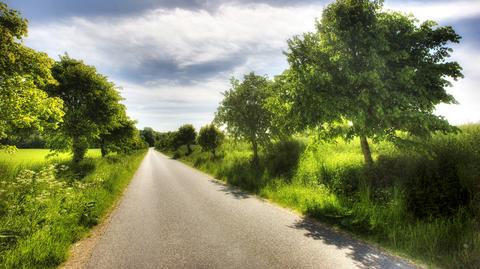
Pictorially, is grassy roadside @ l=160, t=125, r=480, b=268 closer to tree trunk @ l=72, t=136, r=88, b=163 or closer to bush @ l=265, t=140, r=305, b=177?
bush @ l=265, t=140, r=305, b=177

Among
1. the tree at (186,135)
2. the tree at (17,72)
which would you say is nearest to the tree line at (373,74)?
the tree at (17,72)

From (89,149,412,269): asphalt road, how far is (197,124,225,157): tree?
81.0 feet

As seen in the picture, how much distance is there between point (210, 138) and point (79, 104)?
17594 millimetres

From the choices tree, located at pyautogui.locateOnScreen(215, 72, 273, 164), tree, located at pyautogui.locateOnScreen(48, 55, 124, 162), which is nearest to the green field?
tree, located at pyautogui.locateOnScreen(48, 55, 124, 162)

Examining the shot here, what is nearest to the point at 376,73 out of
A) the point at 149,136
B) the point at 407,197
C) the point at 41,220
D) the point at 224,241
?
the point at 407,197

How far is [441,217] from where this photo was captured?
6.28 meters

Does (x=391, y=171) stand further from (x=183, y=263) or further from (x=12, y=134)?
(x=12, y=134)

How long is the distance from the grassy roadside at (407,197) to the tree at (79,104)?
1503 centimetres

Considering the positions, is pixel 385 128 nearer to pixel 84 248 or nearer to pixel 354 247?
pixel 354 247

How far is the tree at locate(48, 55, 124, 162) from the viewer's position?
19.7 meters

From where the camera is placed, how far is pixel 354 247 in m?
5.98

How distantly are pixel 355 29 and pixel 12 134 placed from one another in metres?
21.3

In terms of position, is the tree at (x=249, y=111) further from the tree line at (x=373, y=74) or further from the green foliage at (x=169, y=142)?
the green foliage at (x=169, y=142)

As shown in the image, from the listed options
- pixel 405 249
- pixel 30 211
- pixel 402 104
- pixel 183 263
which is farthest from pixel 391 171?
pixel 30 211
